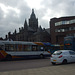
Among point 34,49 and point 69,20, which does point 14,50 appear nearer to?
point 34,49

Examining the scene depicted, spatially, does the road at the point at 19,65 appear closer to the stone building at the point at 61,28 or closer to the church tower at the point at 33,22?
the stone building at the point at 61,28

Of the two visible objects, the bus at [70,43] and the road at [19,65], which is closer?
the road at [19,65]

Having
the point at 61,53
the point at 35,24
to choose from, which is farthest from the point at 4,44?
the point at 35,24

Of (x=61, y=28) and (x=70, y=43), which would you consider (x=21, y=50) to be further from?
(x=61, y=28)

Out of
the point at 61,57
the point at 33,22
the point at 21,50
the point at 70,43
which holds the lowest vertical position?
the point at 61,57

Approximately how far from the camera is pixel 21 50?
2030cm

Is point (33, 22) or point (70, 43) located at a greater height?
point (33, 22)

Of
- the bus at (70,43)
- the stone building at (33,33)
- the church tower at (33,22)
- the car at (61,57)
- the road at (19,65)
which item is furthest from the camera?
the church tower at (33,22)

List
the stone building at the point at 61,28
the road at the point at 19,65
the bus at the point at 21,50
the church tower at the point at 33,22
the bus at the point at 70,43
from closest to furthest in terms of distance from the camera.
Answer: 1. the road at the point at 19,65
2. the bus at the point at 21,50
3. the bus at the point at 70,43
4. the stone building at the point at 61,28
5. the church tower at the point at 33,22

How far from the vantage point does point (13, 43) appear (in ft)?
64.6

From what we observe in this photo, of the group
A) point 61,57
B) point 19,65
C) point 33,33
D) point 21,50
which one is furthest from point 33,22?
point 61,57

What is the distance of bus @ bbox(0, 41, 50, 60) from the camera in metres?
18.6

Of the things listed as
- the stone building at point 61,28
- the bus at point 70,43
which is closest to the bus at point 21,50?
the bus at point 70,43

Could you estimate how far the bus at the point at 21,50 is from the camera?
18.6m
